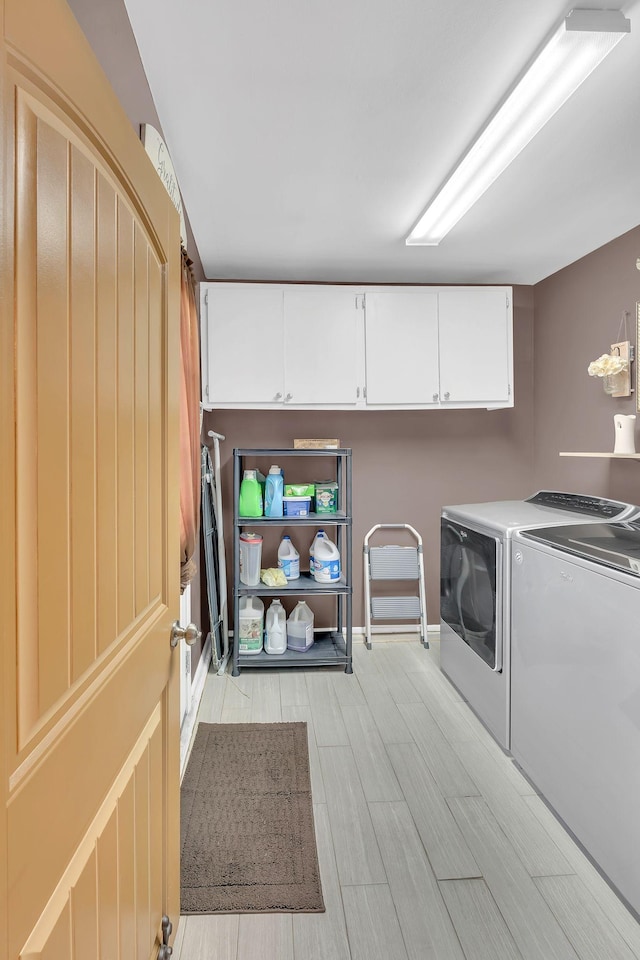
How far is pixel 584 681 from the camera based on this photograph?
72.2 inches

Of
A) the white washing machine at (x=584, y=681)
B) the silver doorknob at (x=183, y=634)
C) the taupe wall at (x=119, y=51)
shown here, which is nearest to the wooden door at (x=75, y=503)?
the silver doorknob at (x=183, y=634)

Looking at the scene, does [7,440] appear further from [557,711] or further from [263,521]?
[263,521]

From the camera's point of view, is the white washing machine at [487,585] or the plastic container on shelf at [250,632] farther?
the plastic container on shelf at [250,632]

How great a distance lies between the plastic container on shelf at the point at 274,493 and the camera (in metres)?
3.39

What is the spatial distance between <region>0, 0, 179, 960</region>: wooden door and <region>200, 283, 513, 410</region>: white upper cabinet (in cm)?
211

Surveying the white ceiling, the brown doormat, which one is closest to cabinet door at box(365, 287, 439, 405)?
the white ceiling

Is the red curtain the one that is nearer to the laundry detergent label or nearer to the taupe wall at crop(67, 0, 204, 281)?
the taupe wall at crop(67, 0, 204, 281)

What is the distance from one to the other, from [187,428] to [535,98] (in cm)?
159

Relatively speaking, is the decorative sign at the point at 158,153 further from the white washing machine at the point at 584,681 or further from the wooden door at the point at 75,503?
the white washing machine at the point at 584,681

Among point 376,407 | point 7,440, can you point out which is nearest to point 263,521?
point 376,407

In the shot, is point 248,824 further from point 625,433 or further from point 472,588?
point 625,433

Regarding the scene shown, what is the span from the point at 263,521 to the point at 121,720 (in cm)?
237

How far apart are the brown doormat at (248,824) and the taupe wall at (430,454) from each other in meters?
1.46

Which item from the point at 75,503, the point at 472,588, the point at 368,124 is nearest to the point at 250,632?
the point at 472,588
